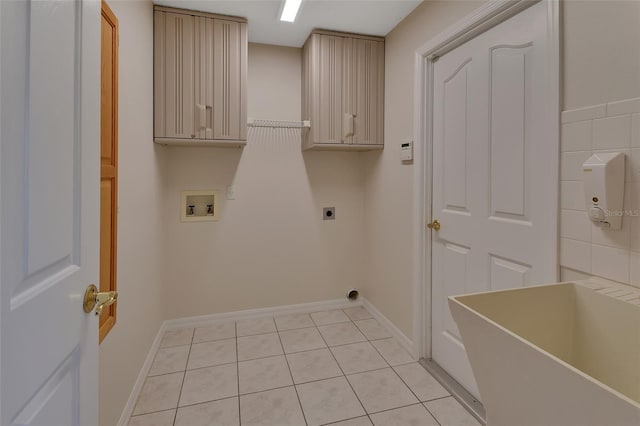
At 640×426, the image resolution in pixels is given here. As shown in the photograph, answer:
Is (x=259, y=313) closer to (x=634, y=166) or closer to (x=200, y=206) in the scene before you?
(x=200, y=206)

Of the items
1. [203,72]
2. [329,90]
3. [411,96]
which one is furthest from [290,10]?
[411,96]

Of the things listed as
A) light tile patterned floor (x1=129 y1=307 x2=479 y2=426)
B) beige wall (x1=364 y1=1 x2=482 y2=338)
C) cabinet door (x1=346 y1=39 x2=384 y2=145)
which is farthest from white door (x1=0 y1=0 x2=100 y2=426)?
cabinet door (x1=346 y1=39 x2=384 y2=145)

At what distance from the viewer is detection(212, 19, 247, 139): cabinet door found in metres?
2.38

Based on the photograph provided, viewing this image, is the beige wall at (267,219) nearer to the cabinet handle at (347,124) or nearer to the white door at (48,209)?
the cabinet handle at (347,124)

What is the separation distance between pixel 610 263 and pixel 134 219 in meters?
2.11

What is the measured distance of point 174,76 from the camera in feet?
7.52

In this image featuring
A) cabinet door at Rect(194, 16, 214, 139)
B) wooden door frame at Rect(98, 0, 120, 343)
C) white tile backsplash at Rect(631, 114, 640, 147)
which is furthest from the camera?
cabinet door at Rect(194, 16, 214, 139)

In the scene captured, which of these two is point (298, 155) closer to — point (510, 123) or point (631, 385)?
point (510, 123)

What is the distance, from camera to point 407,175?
2371 millimetres

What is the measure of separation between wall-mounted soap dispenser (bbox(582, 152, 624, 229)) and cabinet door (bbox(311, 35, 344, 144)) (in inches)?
70.5

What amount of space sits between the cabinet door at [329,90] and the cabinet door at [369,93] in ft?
0.40

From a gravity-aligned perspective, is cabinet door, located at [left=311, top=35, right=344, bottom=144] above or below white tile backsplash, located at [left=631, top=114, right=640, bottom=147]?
above

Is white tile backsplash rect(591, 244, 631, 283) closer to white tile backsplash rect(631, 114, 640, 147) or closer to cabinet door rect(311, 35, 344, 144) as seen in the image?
white tile backsplash rect(631, 114, 640, 147)

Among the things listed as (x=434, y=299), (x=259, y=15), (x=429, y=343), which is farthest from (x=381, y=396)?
(x=259, y=15)
